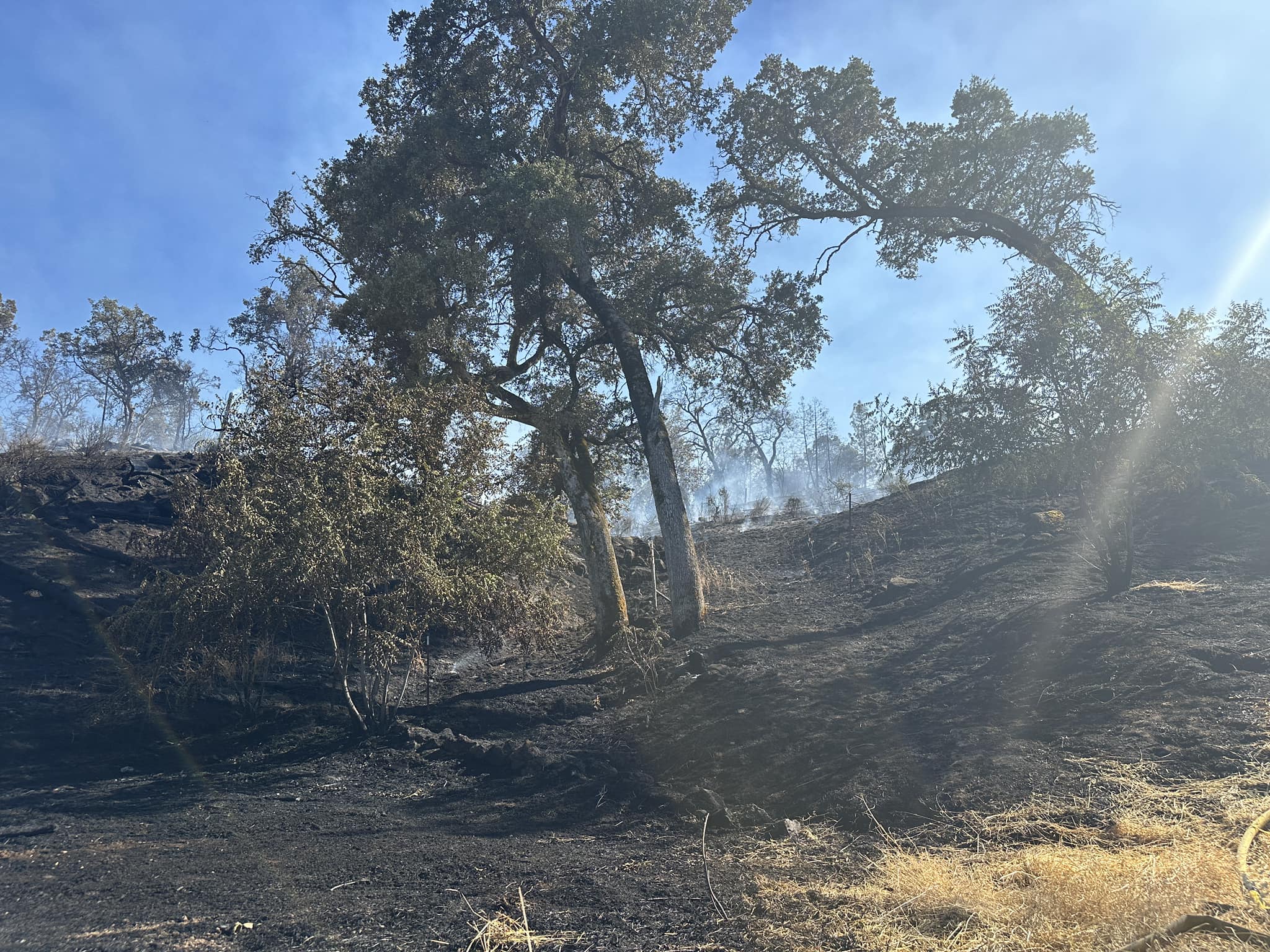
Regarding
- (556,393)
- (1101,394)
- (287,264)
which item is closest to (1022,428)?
(1101,394)

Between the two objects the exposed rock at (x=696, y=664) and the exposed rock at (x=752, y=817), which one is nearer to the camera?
the exposed rock at (x=752, y=817)

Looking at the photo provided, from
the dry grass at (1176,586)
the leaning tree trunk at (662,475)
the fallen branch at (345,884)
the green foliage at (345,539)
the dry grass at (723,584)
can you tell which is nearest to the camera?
the fallen branch at (345,884)

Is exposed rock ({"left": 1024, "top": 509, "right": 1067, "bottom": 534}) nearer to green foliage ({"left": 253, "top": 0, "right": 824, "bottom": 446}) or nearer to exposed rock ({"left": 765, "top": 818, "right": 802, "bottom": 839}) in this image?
green foliage ({"left": 253, "top": 0, "right": 824, "bottom": 446})

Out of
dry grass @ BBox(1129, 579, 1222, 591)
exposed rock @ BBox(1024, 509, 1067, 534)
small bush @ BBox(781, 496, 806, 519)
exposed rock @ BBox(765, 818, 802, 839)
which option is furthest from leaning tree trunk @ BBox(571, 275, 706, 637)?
small bush @ BBox(781, 496, 806, 519)

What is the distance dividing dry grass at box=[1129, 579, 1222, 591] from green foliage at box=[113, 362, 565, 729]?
26.0 feet

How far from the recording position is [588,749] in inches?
302

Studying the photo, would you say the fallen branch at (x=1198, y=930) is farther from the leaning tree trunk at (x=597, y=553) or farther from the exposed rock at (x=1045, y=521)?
the exposed rock at (x=1045, y=521)

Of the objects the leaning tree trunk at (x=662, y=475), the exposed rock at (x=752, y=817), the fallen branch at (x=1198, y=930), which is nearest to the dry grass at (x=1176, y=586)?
the leaning tree trunk at (x=662, y=475)

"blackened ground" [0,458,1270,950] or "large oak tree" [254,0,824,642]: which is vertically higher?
"large oak tree" [254,0,824,642]

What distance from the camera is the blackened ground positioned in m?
3.82

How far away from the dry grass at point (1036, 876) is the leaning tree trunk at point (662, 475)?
6.68 m

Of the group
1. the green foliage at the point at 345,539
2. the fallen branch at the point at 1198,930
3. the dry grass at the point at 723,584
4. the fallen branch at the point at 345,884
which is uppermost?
the green foliage at the point at 345,539

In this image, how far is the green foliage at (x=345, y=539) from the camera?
6.55 meters

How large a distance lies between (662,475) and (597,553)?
1.70m
